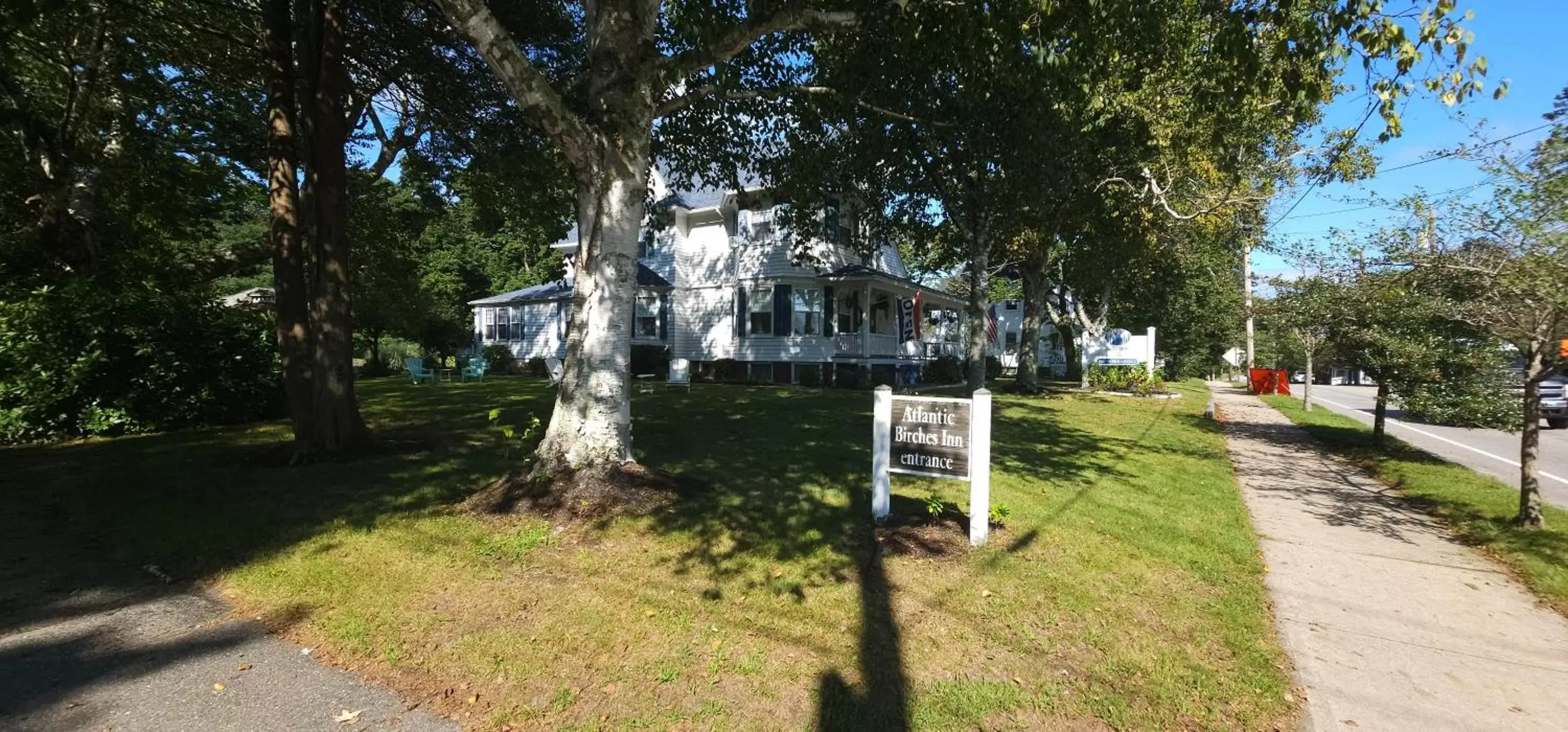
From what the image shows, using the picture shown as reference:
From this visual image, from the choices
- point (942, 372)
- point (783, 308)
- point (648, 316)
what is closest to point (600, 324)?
point (783, 308)

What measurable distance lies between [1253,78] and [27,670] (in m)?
9.65

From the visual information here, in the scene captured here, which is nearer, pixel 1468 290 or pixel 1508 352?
pixel 1468 290

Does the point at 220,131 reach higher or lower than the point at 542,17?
lower

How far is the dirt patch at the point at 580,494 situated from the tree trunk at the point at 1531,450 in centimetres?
765

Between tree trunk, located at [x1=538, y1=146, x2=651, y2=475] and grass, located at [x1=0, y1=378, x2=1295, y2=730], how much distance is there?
0.88 m

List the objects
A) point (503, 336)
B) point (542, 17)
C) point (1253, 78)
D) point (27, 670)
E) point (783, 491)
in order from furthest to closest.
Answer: point (503, 336) → point (542, 17) → point (783, 491) → point (1253, 78) → point (27, 670)

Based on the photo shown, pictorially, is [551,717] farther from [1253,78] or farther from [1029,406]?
[1029,406]

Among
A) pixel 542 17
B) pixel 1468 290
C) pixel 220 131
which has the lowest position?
pixel 1468 290

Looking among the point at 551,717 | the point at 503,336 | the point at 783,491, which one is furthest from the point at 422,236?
the point at 551,717

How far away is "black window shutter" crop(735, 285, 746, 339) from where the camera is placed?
24141 millimetres

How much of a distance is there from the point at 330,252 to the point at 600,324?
4.17 meters

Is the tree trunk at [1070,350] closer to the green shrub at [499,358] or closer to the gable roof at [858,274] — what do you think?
the gable roof at [858,274]

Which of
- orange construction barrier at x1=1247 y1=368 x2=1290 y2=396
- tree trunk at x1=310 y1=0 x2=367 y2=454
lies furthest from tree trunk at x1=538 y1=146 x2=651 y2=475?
orange construction barrier at x1=1247 y1=368 x2=1290 y2=396

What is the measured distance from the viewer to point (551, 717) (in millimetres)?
3236
